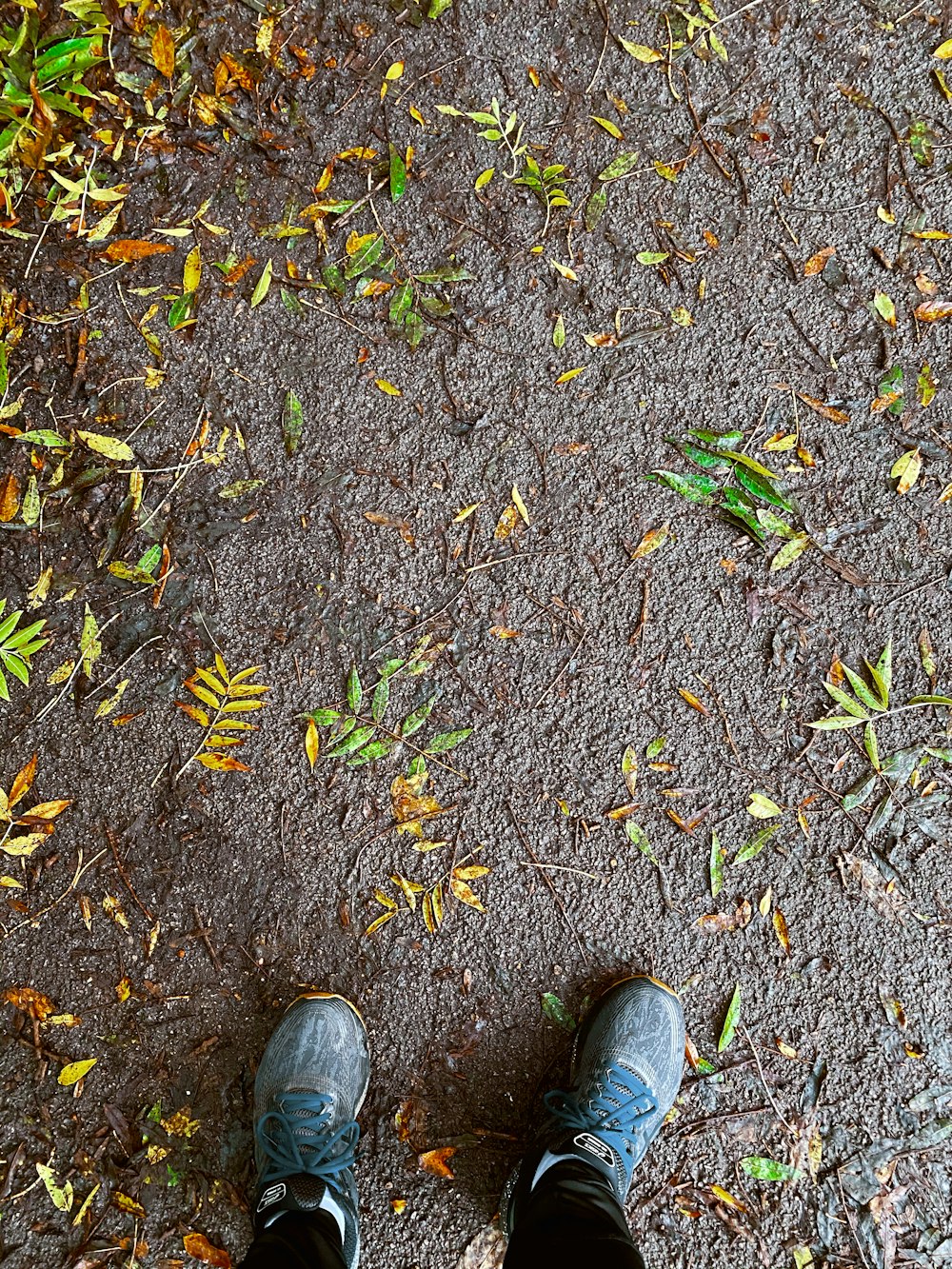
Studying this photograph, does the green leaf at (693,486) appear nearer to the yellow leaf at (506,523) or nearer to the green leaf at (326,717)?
the yellow leaf at (506,523)

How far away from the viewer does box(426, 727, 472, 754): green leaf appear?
1.93 meters

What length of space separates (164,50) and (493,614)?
1.77m

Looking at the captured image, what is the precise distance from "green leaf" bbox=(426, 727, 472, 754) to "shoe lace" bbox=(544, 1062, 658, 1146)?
819mm

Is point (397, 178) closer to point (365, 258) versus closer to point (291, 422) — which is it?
point (365, 258)

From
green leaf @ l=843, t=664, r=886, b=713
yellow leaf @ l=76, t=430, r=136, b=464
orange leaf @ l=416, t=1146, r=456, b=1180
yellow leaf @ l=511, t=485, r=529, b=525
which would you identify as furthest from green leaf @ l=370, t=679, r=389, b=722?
green leaf @ l=843, t=664, r=886, b=713

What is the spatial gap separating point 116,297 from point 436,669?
52.0 inches

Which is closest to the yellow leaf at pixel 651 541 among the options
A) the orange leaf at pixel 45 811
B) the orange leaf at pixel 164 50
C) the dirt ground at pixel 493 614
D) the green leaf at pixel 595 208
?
the dirt ground at pixel 493 614

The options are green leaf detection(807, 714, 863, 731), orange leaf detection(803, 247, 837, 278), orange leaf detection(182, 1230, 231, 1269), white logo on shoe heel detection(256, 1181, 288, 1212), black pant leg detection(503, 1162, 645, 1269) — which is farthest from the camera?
orange leaf detection(803, 247, 837, 278)

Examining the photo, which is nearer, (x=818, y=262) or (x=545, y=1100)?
(x=545, y=1100)

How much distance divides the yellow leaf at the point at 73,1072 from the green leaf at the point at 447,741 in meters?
1.12

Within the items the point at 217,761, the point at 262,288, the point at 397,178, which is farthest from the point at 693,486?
the point at 217,761

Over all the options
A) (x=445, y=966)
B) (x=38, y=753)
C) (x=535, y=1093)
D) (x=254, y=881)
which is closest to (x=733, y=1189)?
(x=535, y=1093)

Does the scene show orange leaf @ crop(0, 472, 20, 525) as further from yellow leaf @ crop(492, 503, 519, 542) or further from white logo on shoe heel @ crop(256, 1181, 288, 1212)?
white logo on shoe heel @ crop(256, 1181, 288, 1212)

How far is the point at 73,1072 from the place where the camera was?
6.20ft
